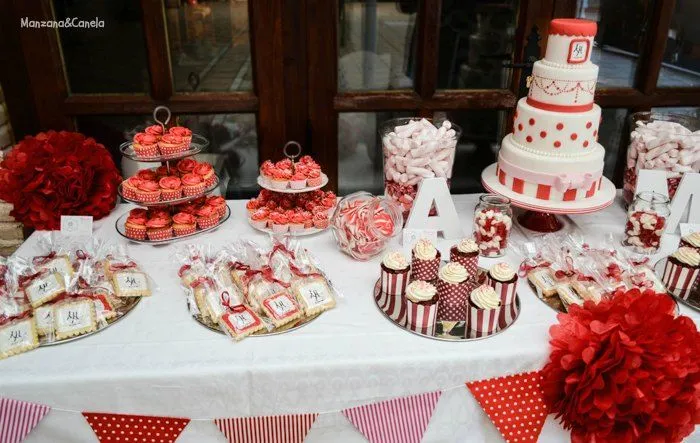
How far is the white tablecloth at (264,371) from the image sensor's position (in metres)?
1.28

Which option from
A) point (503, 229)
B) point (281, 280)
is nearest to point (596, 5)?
point (503, 229)

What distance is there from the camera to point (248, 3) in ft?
6.49

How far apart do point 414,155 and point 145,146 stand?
83 centimetres

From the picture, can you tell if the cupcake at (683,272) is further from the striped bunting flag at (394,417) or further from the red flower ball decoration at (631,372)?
the striped bunting flag at (394,417)

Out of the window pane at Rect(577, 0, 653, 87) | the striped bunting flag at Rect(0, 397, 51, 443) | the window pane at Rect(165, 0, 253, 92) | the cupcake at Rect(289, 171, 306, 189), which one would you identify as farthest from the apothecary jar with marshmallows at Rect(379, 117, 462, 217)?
the striped bunting flag at Rect(0, 397, 51, 443)

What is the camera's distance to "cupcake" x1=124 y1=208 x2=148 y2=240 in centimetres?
175

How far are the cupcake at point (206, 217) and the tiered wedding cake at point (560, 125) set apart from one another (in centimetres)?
98

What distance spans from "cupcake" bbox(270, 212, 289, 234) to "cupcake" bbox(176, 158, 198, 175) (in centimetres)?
30

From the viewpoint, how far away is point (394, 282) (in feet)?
4.97

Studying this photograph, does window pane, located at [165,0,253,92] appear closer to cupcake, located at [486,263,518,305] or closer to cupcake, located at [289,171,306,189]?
cupcake, located at [289,171,306,189]

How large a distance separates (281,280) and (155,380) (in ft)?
1.37

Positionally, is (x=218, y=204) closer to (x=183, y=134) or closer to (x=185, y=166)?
(x=185, y=166)

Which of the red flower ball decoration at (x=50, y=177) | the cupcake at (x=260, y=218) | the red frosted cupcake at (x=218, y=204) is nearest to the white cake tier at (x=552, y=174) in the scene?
the cupcake at (x=260, y=218)

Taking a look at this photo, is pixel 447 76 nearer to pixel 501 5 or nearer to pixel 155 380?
pixel 501 5
